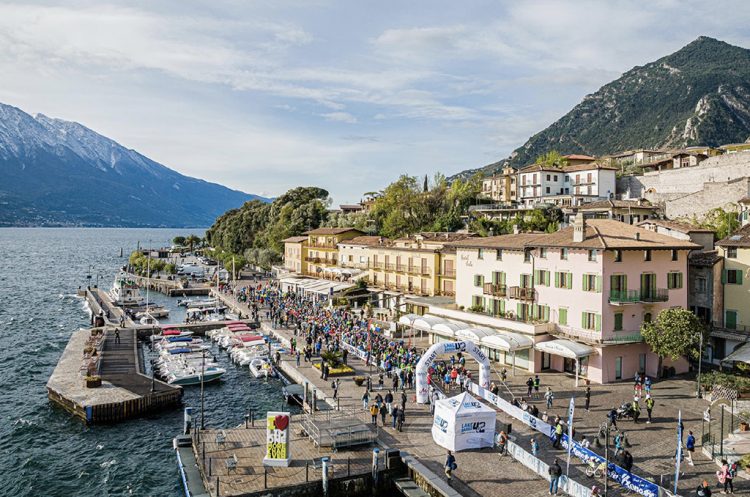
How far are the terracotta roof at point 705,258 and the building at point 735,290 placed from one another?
2.10 feet

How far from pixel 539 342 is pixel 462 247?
12.2m

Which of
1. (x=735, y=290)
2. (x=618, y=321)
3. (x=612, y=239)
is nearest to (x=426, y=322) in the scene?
(x=618, y=321)

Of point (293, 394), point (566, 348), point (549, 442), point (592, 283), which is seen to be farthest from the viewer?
point (293, 394)

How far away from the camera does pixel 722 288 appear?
40.2 metres

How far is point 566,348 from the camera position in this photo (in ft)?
114

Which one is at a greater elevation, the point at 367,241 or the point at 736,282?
the point at 367,241

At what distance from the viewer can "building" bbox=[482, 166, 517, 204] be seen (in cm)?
10494

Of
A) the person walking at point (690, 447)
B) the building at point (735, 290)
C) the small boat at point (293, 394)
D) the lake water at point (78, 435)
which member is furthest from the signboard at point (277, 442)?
the building at point (735, 290)

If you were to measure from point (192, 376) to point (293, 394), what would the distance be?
34.9ft

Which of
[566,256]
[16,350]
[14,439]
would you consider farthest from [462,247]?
[16,350]

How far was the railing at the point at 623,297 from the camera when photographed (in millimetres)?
35609

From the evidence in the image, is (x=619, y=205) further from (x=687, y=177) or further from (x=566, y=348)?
(x=566, y=348)

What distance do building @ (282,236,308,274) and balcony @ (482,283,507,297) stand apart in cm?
4879

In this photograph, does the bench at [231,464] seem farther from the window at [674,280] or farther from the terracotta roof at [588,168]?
the terracotta roof at [588,168]
